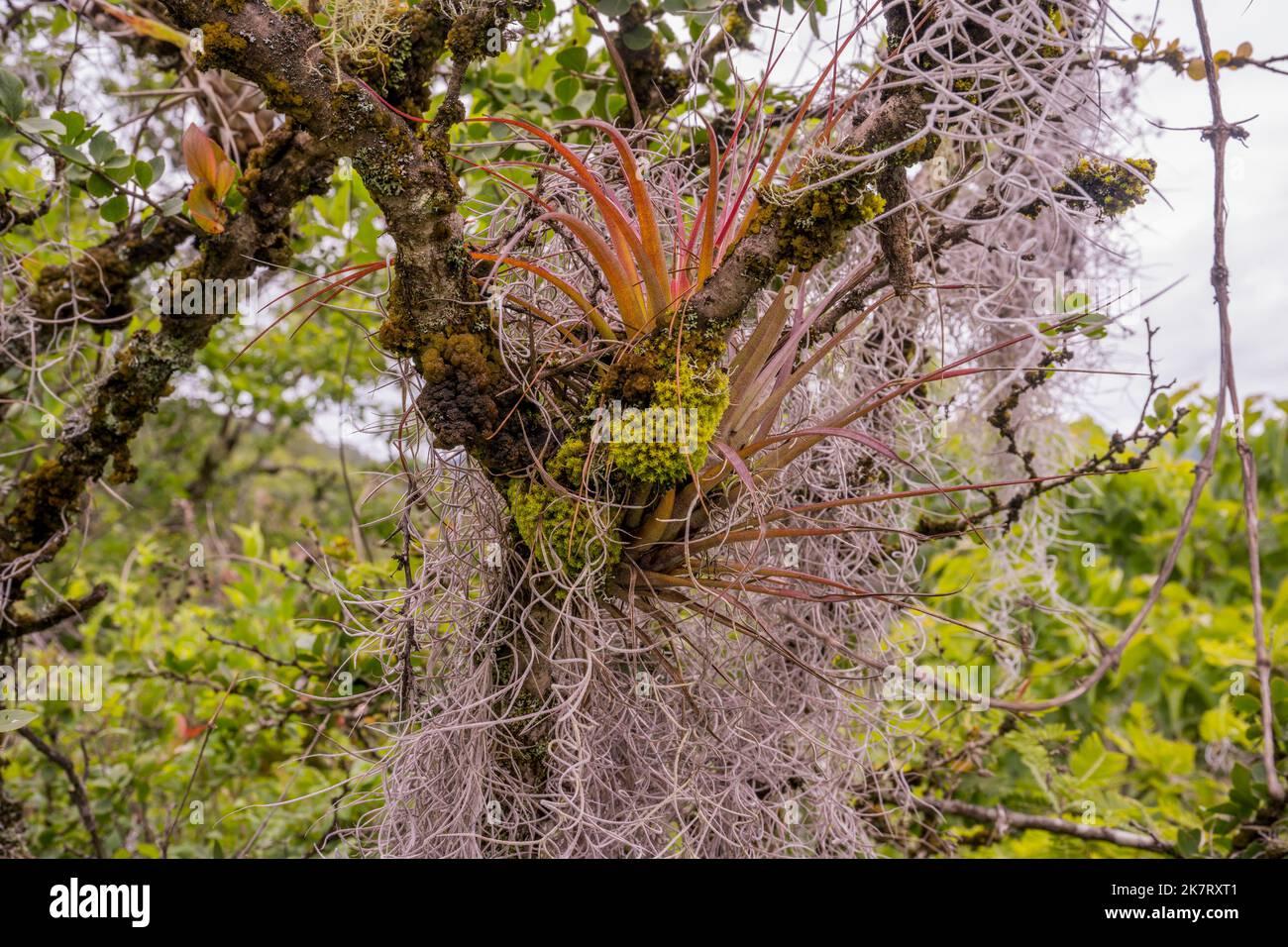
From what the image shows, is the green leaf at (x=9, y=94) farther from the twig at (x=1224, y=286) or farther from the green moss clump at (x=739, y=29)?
the twig at (x=1224, y=286)

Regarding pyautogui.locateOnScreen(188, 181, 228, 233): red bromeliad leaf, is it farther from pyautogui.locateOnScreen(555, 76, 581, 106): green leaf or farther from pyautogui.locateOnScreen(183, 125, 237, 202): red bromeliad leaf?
pyautogui.locateOnScreen(555, 76, 581, 106): green leaf

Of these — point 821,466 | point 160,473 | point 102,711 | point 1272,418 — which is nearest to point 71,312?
point 102,711

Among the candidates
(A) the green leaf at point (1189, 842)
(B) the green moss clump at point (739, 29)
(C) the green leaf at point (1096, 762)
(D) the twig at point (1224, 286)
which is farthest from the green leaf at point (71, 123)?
(C) the green leaf at point (1096, 762)

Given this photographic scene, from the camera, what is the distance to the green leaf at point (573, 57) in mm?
1283

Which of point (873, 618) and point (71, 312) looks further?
point (71, 312)

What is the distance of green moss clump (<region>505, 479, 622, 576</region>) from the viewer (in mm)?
853

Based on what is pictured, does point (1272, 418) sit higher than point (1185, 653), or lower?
higher

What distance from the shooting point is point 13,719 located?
930 millimetres

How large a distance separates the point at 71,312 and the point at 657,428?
3.67 ft

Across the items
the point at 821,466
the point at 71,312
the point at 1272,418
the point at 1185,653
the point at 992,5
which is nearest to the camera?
the point at 992,5

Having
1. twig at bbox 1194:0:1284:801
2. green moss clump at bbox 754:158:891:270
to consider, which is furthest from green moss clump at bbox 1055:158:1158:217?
green moss clump at bbox 754:158:891:270

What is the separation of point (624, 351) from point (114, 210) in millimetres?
853

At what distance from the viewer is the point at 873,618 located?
1.17 metres
